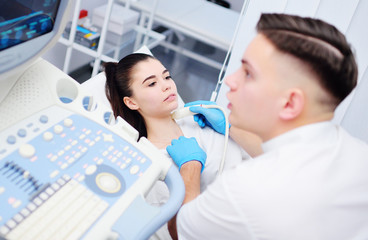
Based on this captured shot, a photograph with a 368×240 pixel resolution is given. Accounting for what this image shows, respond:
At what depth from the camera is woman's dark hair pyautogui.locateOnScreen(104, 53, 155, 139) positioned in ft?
4.96

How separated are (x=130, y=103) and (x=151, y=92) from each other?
128mm

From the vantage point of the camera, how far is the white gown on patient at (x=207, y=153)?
1.26 metres

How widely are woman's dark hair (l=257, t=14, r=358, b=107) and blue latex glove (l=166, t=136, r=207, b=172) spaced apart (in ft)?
1.82

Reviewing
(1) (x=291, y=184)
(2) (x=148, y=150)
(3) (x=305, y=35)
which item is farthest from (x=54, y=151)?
(3) (x=305, y=35)

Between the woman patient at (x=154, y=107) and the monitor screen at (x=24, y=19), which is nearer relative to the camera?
the monitor screen at (x=24, y=19)

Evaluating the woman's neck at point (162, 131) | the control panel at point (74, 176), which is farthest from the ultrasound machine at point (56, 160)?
the woman's neck at point (162, 131)

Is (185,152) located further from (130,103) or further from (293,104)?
(293,104)

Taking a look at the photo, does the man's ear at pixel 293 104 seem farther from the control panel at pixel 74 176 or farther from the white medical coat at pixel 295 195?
the control panel at pixel 74 176

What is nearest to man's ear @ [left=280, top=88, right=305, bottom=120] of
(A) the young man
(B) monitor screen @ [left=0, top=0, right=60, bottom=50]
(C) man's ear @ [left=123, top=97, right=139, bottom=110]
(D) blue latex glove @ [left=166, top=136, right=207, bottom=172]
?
(A) the young man

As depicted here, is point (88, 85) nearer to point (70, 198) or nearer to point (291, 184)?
point (70, 198)

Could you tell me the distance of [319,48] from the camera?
2.48 ft

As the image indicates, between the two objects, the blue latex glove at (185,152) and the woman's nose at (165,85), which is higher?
the woman's nose at (165,85)

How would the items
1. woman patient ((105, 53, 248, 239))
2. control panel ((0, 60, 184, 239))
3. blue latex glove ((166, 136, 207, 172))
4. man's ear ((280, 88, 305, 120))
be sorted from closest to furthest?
control panel ((0, 60, 184, 239)), man's ear ((280, 88, 305, 120)), blue latex glove ((166, 136, 207, 172)), woman patient ((105, 53, 248, 239))

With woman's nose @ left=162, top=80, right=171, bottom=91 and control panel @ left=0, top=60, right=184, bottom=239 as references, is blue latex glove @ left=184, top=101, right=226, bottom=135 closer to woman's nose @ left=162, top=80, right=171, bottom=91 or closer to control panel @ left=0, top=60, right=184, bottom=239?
woman's nose @ left=162, top=80, right=171, bottom=91
